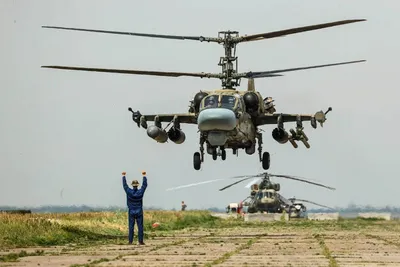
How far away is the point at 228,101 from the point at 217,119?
4.77 feet

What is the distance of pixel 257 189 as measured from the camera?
278 ft

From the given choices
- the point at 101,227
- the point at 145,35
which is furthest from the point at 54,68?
the point at 101,227

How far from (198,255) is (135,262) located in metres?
2.71

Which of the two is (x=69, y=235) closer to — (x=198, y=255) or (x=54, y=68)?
(x=54, y=68)

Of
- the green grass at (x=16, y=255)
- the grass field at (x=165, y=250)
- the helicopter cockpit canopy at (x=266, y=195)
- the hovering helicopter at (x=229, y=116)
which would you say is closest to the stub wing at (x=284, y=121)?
the hovering helicopter at (x=229, y=116)

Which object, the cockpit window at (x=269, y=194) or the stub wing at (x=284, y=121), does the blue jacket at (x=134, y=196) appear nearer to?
the stub wing at (x=284, y=121)

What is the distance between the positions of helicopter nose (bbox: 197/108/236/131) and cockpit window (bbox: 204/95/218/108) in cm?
37

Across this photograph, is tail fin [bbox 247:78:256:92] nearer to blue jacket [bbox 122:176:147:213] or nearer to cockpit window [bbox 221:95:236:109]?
cockpit window [bbox 221:95:236:109]

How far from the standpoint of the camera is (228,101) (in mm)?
36156

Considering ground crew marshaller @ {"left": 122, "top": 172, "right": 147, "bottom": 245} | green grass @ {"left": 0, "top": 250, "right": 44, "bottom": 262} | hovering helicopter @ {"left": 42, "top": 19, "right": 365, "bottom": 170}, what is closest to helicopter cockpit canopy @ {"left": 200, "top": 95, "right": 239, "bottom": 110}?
hovering helicopter @ {"left": 42, "top": 19, "right": 365, "bottom": 170}

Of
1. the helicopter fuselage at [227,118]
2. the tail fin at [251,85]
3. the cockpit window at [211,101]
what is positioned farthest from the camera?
the tail fin at [251,85]

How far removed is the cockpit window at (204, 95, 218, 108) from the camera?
1405 inches

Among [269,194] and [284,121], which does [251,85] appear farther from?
[269,194]

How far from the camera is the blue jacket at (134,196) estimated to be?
2833 cm
